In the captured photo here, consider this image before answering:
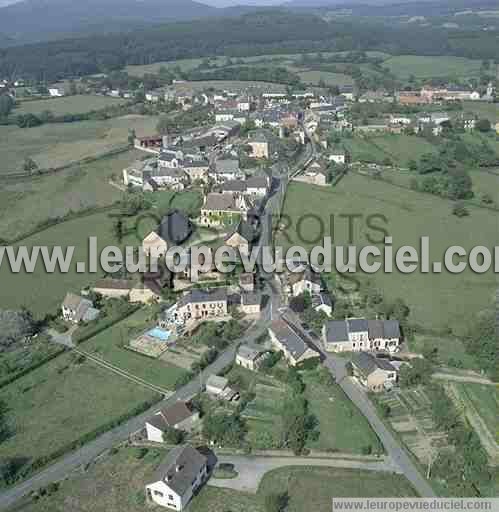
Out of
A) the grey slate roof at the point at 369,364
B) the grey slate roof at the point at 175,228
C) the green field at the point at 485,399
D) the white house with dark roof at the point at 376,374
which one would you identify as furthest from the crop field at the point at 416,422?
the grey slate roof at the point at 175,228

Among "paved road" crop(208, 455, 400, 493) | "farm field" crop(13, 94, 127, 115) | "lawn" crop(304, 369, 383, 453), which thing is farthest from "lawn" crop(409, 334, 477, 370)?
"farm field" crop(13, 94, 127, 115)

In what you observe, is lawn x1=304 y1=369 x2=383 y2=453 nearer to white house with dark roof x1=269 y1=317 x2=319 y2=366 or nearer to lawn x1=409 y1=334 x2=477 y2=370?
white house with dark roof x1=269 y1=317 x2=319 y2=366

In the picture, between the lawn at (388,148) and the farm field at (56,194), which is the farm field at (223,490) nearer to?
the farm field at (56,194)

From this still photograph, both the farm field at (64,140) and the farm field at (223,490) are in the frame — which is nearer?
the farm field at (223,490)

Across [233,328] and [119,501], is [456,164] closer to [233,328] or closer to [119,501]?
[233,328]

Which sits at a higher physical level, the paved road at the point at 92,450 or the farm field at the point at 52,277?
the farm field at the point at 52,277

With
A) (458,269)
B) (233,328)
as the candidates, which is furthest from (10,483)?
(458,269)
